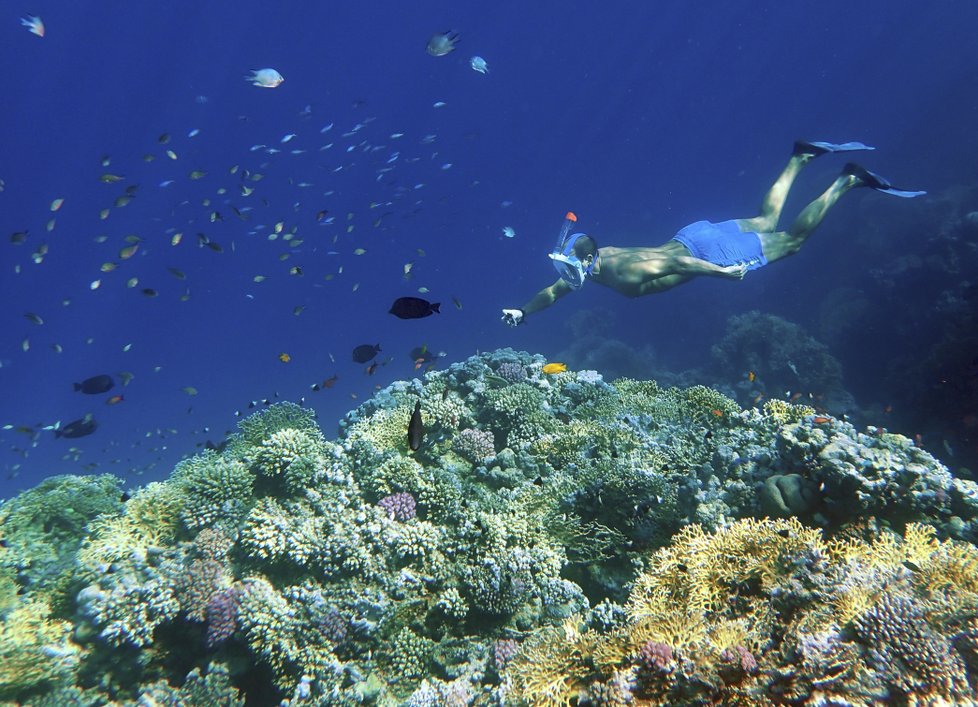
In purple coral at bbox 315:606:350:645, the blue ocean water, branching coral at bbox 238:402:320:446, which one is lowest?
purple coral at bbox 315:606:350:645

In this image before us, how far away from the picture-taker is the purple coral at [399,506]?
5492mm

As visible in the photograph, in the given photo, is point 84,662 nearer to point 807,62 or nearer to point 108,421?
point 108,421

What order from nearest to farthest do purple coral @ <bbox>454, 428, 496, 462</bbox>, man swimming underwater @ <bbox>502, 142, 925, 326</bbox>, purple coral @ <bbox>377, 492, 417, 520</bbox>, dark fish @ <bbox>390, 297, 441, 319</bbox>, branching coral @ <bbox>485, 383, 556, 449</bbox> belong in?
purple coral @ <bbox>377, 492, 417, 520</bbox> < dark fish @ <bbox>390, 297, 441, 319</bbox> < purple coral @ <bbox>454, 428, 496, 462</bbox> < branching coral @ <bbox>485, 383, 556, 449</bbox> < man swimming underwater @ <bbox>502, 142, 925, 326</bbox>

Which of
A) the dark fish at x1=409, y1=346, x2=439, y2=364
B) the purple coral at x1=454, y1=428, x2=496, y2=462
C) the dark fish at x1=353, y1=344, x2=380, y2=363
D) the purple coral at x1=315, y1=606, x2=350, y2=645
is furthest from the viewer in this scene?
the dark fish at x1=409, y1=346, x2=439, y2=364

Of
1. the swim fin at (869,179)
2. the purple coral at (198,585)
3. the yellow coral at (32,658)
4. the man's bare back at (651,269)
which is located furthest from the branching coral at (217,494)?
the swim fin at (869,179)

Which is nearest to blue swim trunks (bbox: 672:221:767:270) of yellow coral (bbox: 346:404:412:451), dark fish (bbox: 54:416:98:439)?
yellow coral (bbox: 346:404:412:451)

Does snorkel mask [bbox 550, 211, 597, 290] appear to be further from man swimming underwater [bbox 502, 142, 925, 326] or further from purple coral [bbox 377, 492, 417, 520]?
purple coral [bbox 377, 492, 417, 520]

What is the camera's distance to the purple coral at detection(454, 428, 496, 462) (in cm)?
689

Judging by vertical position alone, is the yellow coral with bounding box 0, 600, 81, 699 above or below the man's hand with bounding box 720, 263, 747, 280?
below

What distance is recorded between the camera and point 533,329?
2189 inches

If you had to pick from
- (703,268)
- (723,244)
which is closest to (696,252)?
(723,244)

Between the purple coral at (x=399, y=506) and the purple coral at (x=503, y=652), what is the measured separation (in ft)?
6.12

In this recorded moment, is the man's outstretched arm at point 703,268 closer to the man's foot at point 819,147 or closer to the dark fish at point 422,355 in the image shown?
the man's foot at point 819,147

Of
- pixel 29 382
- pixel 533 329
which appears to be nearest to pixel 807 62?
pixel 533 329
